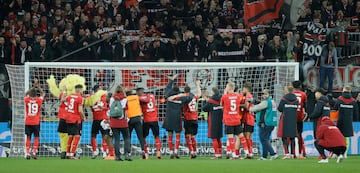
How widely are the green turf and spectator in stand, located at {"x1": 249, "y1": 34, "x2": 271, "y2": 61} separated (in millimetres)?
6822

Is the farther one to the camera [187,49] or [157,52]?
[187,49]

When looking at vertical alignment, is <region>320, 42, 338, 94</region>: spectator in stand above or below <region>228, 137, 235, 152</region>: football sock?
above

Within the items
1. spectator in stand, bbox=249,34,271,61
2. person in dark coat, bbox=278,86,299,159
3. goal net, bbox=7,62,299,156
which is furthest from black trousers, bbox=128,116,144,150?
spectator in stand, bbox=249,34,271,61

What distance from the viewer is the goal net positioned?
2898 cm

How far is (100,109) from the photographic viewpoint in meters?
27.3

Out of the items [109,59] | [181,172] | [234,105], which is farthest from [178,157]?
[181,172]

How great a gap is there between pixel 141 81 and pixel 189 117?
113 inches

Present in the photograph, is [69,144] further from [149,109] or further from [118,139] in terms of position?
[118,139]

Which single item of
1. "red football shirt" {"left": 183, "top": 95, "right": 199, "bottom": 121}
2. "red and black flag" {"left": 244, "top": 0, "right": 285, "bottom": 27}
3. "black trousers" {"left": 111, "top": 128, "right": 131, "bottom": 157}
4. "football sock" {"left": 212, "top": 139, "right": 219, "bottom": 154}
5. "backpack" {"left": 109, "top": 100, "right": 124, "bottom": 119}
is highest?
"red and black flag" {"left": 244, "top": 0, "right": 285, "bottom": 27}

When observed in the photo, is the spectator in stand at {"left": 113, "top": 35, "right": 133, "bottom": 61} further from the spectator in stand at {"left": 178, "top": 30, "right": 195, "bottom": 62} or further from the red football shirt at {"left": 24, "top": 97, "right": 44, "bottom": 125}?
the red football shirt at {"left": 24, "top": 97, "right": 44, "bottom": 125}

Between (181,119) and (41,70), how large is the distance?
5.10 meters

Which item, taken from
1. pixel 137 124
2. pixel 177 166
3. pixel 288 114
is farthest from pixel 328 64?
pixel 177 166

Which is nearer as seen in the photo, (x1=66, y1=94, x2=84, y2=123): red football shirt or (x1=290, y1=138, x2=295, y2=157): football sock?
(x1=66, y1=94, x2=84, y2=123): red football shirt

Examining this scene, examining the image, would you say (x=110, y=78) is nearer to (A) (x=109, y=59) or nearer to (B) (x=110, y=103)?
(A) (x=109, y=59)
